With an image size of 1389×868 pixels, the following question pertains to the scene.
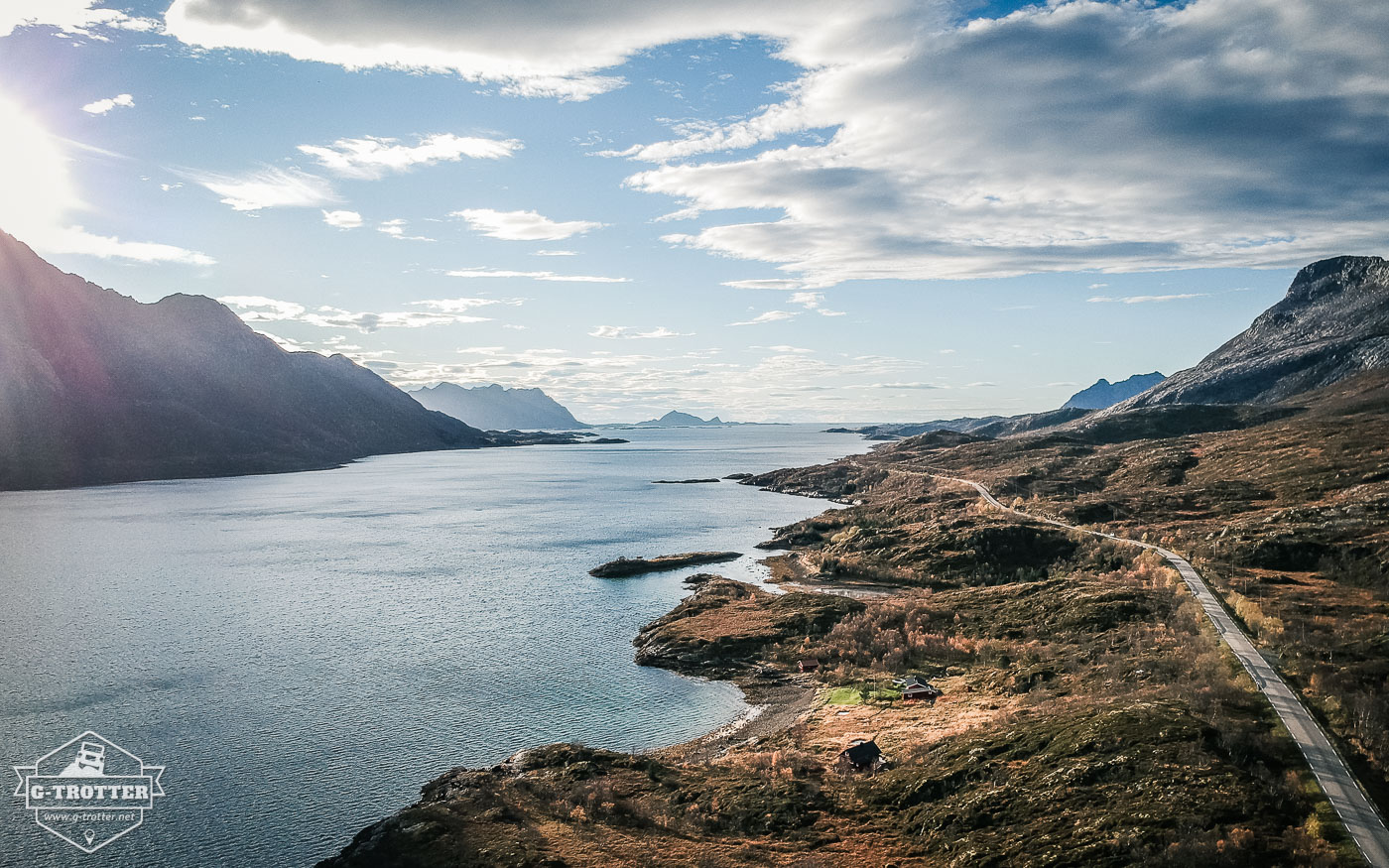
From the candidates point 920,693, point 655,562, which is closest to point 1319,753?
point 920,693

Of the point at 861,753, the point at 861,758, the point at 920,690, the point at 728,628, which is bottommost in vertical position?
the point at 728,628

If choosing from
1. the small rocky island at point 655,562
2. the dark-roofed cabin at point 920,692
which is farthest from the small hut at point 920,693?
the small rocky island at point 655,562

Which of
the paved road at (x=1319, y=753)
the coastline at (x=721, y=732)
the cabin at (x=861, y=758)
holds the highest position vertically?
the paved road at (x=1319, y=753)

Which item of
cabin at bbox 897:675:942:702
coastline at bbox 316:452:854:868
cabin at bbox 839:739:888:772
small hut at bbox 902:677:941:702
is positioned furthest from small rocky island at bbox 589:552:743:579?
cabin at bbox 839:739:888:772

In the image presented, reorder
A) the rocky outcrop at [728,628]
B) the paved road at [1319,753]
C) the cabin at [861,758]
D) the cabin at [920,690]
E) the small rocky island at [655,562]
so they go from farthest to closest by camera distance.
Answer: the small rocky island at [655,562] < the rocky outcrop at [728,628] < the cabin at [920,690] < the cabin at [861,758] < the paved road at [1319,753]

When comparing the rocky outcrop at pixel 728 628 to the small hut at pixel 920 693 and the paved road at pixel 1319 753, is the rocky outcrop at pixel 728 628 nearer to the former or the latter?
the small hut at pixel 920 693

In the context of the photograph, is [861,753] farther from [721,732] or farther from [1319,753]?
[1319,753]

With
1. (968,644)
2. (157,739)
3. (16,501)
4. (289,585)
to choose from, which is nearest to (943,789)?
(968,644)
